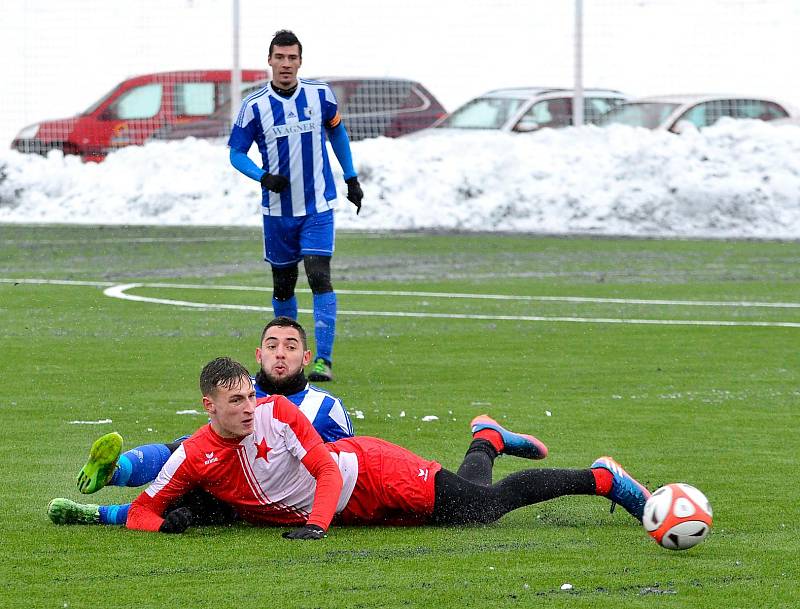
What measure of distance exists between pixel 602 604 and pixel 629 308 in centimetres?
937

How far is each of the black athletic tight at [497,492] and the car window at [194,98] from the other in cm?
2657

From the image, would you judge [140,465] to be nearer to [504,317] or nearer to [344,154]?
[344,154]

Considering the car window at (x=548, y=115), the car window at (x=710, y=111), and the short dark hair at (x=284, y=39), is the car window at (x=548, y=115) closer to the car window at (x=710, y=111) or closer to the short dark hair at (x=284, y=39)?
the car window at (x=710, y=111)

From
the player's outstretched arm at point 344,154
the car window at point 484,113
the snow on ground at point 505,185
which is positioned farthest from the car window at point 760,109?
the player's outstretched arm at point 344,154

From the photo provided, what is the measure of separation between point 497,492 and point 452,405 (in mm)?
2861

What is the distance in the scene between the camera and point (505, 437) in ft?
22.7

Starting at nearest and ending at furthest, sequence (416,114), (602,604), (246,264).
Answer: (602,604) < (246,264) < (416,114)

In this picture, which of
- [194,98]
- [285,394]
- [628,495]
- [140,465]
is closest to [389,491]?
[285,394]

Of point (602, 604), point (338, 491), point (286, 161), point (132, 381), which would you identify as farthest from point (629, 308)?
point (602, 604)

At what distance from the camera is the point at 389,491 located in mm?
6094

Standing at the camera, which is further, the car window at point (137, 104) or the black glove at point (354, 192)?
the car window at point (137, 104)

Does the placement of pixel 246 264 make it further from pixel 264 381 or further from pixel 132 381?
pixel 264 381

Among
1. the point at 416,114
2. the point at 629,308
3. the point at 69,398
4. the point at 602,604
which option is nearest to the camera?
the point at 602,604

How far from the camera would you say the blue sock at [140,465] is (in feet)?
20.7
